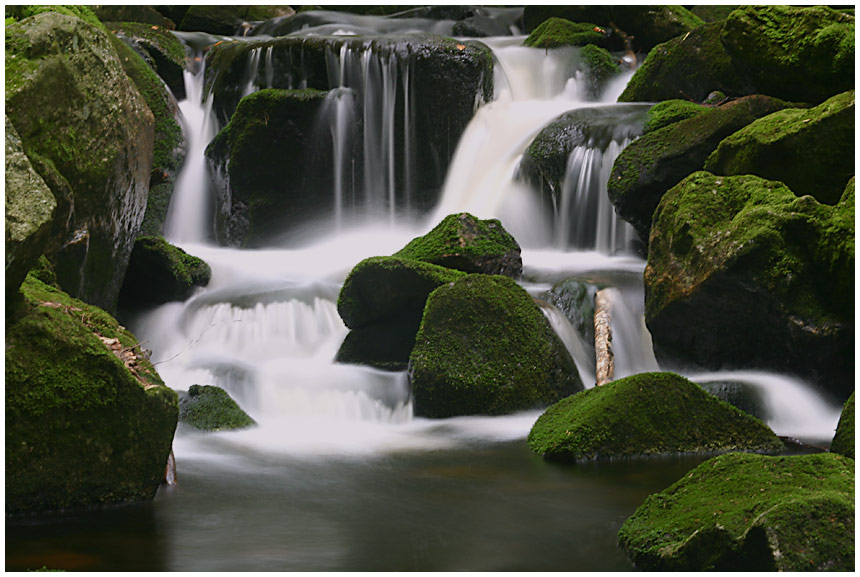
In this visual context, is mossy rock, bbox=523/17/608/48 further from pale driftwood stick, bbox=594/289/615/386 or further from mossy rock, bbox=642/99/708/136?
pale driftwood stick, bbox=594/289/615/386

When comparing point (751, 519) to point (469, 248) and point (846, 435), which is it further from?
point (469, 248)

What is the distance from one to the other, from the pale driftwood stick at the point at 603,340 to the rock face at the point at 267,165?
Result: 6000 millimetres

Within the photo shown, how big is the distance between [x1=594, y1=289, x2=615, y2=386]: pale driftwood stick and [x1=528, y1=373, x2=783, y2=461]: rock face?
6.19ft

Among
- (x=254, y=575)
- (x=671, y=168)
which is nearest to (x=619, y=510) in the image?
(x=254, y=575)

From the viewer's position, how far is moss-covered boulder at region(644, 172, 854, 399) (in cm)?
783

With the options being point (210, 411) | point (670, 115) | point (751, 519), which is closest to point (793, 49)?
point (670, 115)

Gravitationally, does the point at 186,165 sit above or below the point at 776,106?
below

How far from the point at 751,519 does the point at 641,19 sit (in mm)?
15246

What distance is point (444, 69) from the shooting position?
14383 mm

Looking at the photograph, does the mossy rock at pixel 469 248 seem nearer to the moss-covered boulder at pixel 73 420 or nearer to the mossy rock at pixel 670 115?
the mossy rock at pixel 670 115

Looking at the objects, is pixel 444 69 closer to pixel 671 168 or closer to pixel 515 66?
pixel 515 66

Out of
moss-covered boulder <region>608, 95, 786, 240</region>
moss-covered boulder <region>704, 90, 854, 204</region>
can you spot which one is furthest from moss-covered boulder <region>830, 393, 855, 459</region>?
moss-covered boulder <region>608, 95, 786, 240</region>

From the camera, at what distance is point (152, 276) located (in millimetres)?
10266

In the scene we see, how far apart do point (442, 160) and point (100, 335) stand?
945 centimetres
